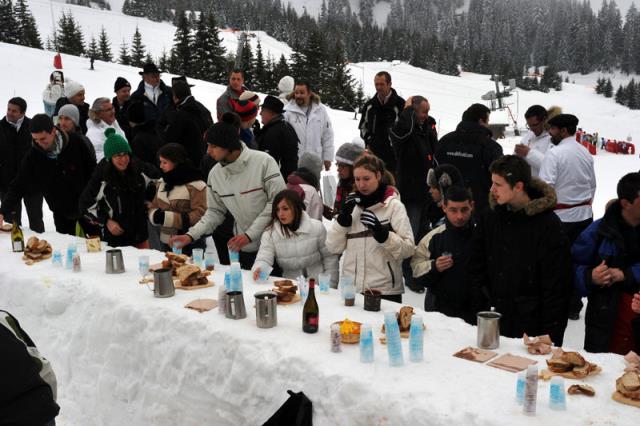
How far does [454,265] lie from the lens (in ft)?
13.0

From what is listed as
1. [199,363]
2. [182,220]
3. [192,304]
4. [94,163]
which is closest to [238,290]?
[192,304]

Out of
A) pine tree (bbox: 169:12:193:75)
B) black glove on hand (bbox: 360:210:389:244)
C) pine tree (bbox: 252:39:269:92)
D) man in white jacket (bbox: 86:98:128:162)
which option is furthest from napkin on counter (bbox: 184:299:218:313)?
pine tree (bbox: 169:12:193:75)

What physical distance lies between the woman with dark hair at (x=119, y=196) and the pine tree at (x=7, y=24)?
53.0 m

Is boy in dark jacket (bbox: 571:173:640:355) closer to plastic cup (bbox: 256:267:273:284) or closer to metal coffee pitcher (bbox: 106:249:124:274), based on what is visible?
plastic cup (bbox: 256:267:273:284)

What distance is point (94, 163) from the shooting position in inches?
256

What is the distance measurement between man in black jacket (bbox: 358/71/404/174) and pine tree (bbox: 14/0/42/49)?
167 ft

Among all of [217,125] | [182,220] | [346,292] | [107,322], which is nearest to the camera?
[346,292]

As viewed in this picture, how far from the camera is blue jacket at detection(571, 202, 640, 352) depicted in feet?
10.7

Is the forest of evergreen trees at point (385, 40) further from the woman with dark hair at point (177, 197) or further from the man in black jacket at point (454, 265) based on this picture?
the man in black jacket at point (454, 265)

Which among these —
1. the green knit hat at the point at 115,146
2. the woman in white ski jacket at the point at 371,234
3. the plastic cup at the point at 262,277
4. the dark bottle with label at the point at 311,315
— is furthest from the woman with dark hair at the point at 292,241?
the green knit hat at the point at 115,146

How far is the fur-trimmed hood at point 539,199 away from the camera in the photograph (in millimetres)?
3215

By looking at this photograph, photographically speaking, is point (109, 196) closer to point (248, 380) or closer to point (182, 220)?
point (182, 220)

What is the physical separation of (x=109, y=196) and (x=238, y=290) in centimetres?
248

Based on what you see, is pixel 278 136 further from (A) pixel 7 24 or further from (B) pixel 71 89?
(A) pixel 7 24
